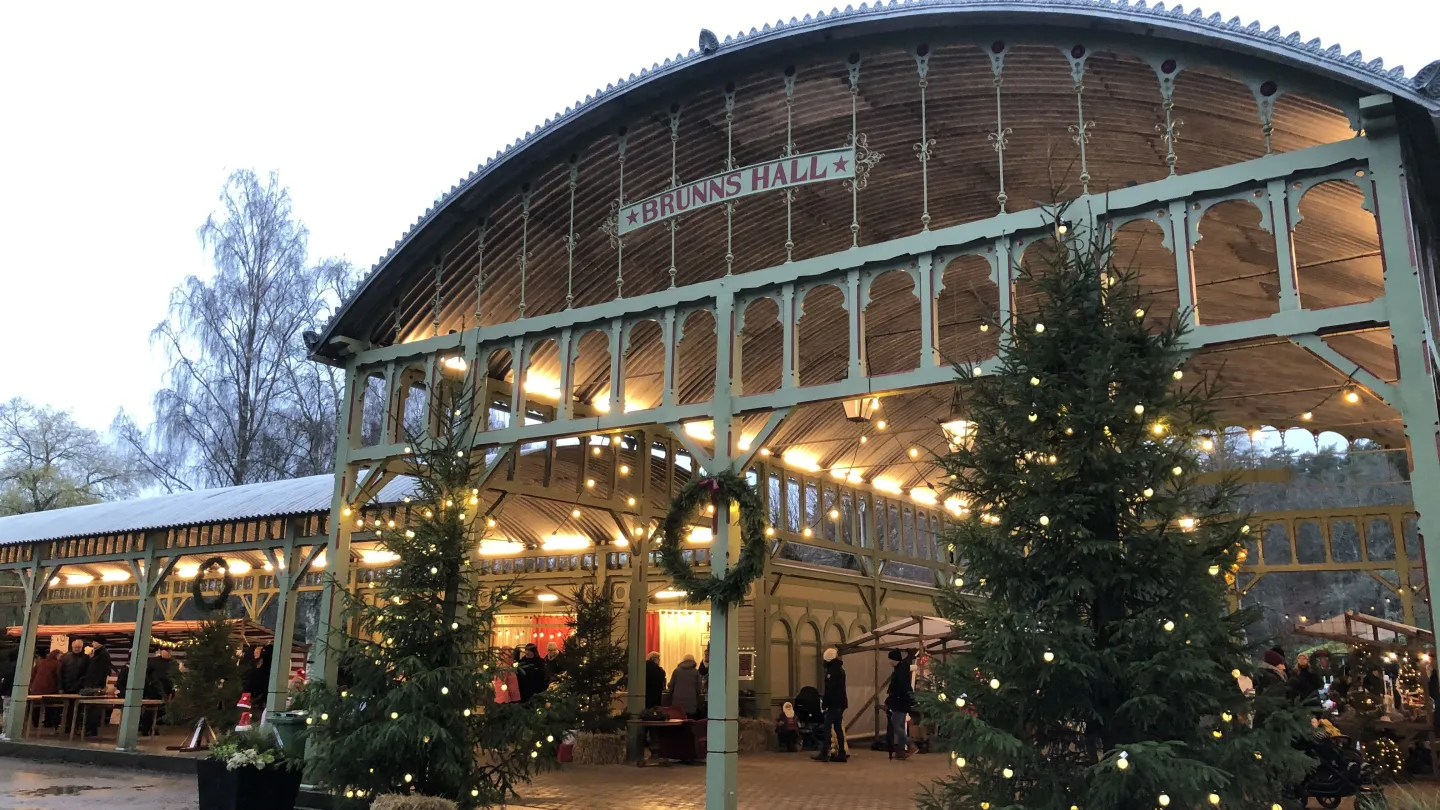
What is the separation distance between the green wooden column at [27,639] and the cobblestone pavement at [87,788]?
2.41m

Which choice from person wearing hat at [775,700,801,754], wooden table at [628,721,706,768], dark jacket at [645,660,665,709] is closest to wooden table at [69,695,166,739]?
dark jacket at [645,660,665,709]

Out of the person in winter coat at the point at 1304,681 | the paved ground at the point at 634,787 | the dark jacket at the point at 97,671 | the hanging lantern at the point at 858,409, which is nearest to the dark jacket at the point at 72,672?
the dark jacket at the point at 97,671

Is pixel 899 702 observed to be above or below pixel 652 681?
below

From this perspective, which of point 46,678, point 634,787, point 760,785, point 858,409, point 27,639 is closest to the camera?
point 858,409

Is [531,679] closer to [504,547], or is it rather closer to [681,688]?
[681,688]

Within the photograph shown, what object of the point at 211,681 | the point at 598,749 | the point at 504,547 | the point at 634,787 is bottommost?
the point at 634,787

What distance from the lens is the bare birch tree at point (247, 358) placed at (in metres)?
32.2

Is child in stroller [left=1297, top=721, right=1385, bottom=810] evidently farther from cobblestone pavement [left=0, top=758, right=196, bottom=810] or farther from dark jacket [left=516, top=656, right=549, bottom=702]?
cobblestone pavement [left=0, top=758, right=196, bottom=810]

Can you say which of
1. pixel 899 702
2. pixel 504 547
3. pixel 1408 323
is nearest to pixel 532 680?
pixel 504 547

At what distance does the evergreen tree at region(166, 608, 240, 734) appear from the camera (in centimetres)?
1708

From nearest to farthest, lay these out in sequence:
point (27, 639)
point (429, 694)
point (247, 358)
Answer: point (429, 694), point (27, 639), point (247, 358)

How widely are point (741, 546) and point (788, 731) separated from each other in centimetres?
848

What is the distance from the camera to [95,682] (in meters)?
19.1

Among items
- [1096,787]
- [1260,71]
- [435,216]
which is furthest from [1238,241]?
[435,216]
